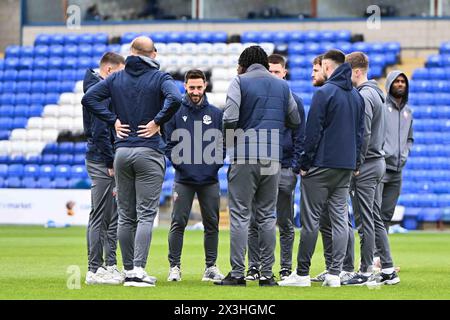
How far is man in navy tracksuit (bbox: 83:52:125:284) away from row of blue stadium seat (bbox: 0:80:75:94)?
22.7m

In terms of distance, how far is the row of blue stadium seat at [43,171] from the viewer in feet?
102

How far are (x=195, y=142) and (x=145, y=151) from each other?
4.38 feet

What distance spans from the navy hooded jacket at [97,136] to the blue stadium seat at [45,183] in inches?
765

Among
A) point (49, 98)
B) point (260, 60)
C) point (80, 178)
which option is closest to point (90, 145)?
point (260, 60)

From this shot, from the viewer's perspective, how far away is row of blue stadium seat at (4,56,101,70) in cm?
3453

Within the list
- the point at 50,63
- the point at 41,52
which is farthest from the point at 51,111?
the point at 41,52

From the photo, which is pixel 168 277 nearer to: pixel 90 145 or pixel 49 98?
pixel 90 145

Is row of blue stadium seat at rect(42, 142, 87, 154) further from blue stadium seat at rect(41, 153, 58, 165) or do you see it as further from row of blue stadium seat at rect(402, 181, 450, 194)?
row of blue stadium seat at rect(402, 181, 450, 194)

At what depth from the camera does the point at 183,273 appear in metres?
13.0

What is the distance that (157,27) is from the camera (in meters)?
35.7

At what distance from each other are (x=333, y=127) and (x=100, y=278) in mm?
2823

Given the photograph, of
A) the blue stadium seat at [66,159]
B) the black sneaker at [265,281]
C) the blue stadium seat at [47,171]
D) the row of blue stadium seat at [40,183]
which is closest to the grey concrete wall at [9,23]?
the blue stadium seat at [66,159]

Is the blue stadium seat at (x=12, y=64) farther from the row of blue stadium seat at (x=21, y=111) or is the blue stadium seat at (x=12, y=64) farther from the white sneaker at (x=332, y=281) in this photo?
the white sneaker at (x=332, y=281)

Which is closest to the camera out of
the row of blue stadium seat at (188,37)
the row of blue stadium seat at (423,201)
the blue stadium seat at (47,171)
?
the row of blue stadium seat at (423,201)
